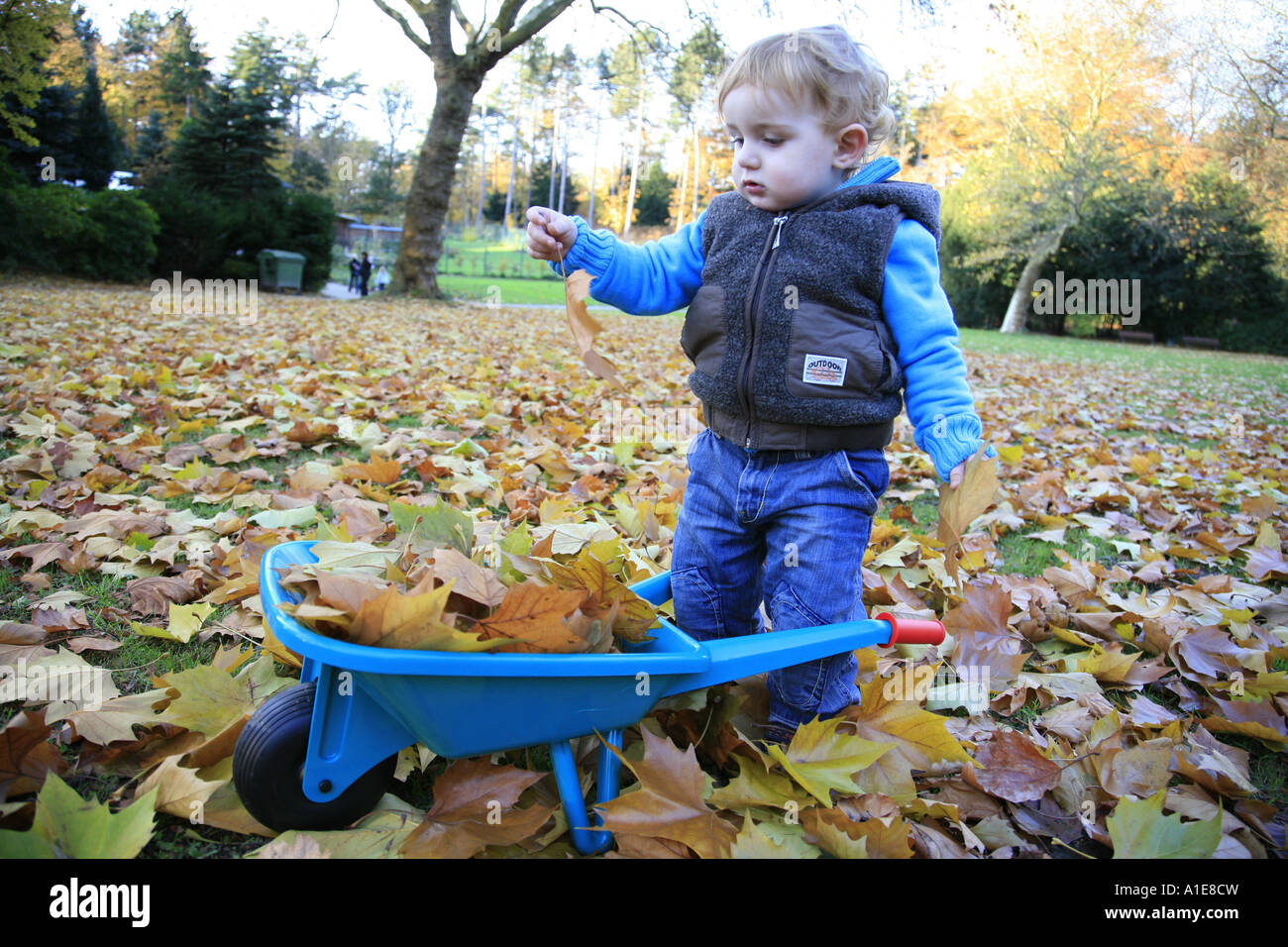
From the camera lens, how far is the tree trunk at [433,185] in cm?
1425

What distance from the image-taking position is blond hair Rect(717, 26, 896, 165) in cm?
153

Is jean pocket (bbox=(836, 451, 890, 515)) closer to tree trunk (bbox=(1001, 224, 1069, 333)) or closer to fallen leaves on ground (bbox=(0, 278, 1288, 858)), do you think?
fallen leaves on ground (bbox=(0, 278, 1288, 858))

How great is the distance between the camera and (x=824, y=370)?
1.60 m

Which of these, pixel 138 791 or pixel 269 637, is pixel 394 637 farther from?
pixel 269 637

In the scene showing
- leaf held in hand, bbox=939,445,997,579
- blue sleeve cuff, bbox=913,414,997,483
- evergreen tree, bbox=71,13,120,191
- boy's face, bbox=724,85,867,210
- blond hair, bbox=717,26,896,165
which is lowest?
leaf held in hand, bbox=939,445,997,579

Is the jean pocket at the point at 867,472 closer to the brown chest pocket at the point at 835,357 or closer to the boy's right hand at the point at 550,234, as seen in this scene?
the brown chest pocket at the point at 835,357

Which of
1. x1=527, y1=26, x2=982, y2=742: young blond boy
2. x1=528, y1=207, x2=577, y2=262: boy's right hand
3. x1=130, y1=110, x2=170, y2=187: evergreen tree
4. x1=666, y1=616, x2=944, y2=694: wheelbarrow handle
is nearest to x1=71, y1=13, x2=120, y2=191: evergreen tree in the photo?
x1=130, y1=110, x2=170, y2=187: evergreen tree

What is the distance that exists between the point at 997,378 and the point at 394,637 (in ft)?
28.9

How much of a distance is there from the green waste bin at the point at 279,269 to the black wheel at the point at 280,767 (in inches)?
674

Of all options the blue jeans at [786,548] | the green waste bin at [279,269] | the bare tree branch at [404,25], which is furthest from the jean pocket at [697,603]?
the green waste bin at [279,269]
